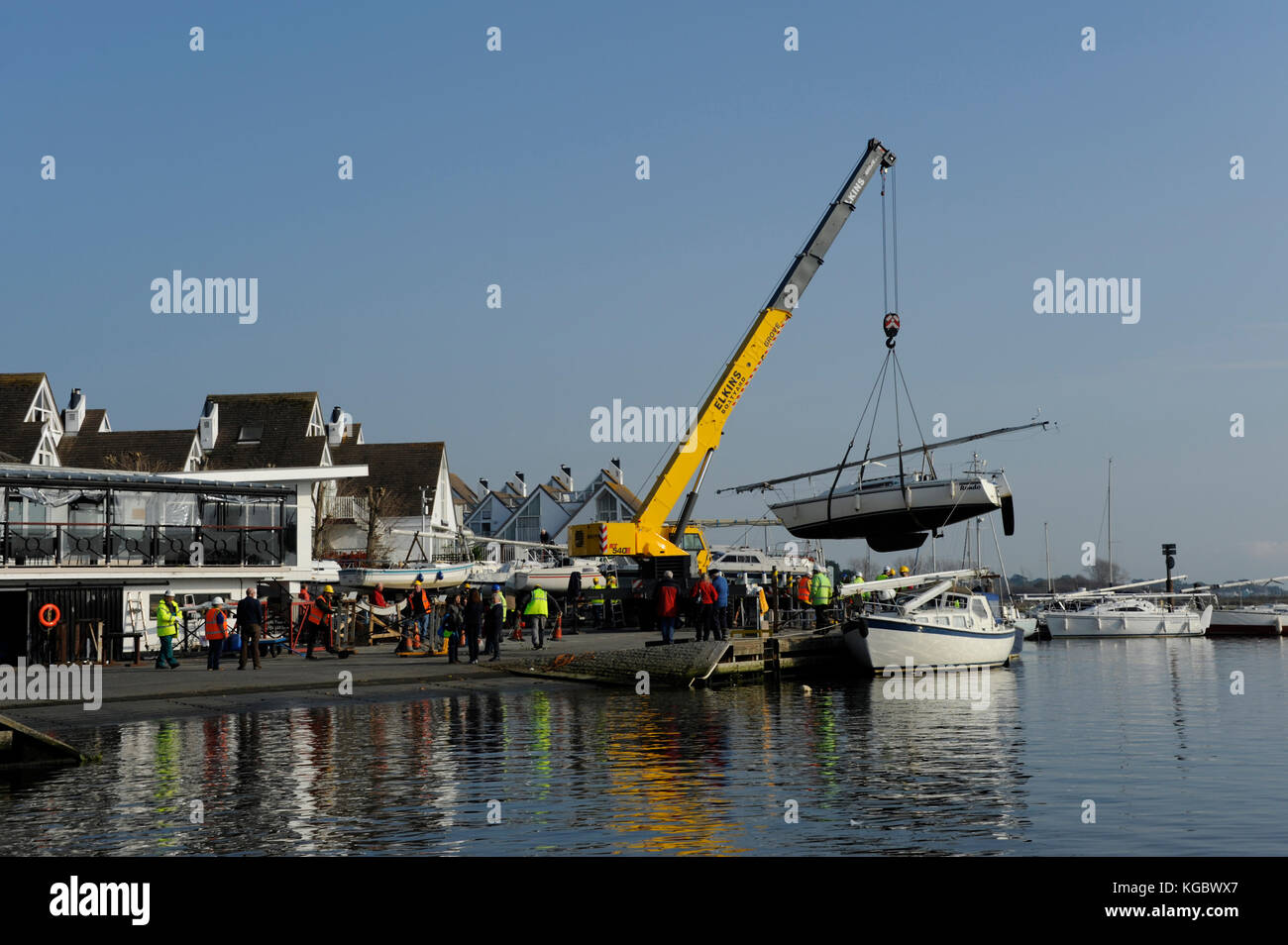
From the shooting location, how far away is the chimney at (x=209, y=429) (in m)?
69.2

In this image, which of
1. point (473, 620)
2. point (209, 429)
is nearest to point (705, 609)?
point (473, 620)

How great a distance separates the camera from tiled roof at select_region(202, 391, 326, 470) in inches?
2611

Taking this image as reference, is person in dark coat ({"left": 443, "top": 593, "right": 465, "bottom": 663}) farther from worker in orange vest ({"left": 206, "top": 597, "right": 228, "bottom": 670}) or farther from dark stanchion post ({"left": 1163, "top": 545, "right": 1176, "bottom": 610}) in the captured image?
dark stanchion post ({"left": 1163, "top": 545, "right": 1176, "bottom": 610})

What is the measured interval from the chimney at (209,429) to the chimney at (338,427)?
1318cm

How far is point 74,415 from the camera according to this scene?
70000mm

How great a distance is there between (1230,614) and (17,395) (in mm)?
68591

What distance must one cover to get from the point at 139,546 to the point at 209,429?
36635mm

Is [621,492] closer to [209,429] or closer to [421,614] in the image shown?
[209,429]

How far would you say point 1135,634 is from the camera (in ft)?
229

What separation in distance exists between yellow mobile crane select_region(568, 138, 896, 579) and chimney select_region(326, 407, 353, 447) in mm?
48768

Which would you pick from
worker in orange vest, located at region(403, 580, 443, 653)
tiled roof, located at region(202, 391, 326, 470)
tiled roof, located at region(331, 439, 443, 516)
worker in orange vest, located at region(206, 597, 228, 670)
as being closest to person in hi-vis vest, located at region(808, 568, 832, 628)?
worker in orange vest, located at region(403, 580, 443, 653)

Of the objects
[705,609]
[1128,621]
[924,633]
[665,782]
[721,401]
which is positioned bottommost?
[1128,621]
